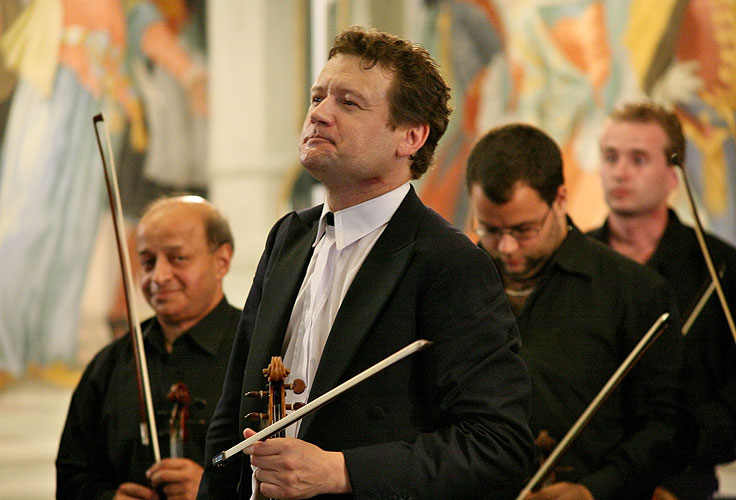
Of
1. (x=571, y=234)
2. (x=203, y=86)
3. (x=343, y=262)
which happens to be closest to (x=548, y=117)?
(x=203, y=86)

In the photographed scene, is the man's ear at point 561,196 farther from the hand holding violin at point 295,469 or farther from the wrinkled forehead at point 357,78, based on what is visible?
the hand holding violin at point 295,469

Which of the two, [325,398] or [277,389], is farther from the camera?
[277,389]

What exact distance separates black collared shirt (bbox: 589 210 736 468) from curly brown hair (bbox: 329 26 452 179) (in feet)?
5.41

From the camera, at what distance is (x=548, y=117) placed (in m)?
6.13

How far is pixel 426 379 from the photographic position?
75.0 inches

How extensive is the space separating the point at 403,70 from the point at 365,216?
1.00 feet

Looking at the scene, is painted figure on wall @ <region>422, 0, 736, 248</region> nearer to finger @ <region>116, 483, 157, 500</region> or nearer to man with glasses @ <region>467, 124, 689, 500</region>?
man with glasses @ <region>467, 124, 689, 500</region>

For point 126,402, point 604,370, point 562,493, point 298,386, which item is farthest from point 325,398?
point 126,402

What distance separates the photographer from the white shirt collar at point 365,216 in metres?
2.06

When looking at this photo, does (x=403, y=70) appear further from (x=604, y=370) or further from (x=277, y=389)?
(x=604, y=370)

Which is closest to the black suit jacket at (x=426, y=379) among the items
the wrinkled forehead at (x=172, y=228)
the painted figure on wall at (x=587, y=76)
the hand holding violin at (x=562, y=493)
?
the hand holding violin at (x=562, y=493)

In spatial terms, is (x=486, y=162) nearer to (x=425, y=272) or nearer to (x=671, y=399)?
(x=671, y=399)

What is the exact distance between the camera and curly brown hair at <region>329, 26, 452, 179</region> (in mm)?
2055

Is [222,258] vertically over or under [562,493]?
over
